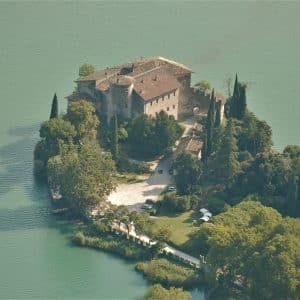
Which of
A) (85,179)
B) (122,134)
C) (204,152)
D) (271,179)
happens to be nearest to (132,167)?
(122,134)

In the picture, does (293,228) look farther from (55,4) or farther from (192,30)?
(55,4)

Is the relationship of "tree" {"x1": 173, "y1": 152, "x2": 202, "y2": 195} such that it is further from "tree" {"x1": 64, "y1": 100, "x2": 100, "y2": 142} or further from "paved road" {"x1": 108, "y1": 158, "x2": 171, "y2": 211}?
"tree" {"x1": 64, "y1": 100, "x2": 100, "y2": 142}

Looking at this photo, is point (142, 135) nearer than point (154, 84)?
Yes

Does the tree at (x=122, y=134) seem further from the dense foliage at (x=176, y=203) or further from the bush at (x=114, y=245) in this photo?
the bush at (x=114, y=245)

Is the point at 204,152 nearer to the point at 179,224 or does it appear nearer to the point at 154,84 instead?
the point at 154,84

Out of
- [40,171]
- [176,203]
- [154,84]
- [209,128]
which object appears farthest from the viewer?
[154,84]

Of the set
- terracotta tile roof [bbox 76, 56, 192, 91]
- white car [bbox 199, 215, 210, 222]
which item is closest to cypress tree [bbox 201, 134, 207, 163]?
white car [bbox 199, 215, 210, 222]

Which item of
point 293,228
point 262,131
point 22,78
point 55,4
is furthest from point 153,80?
point 55,4
